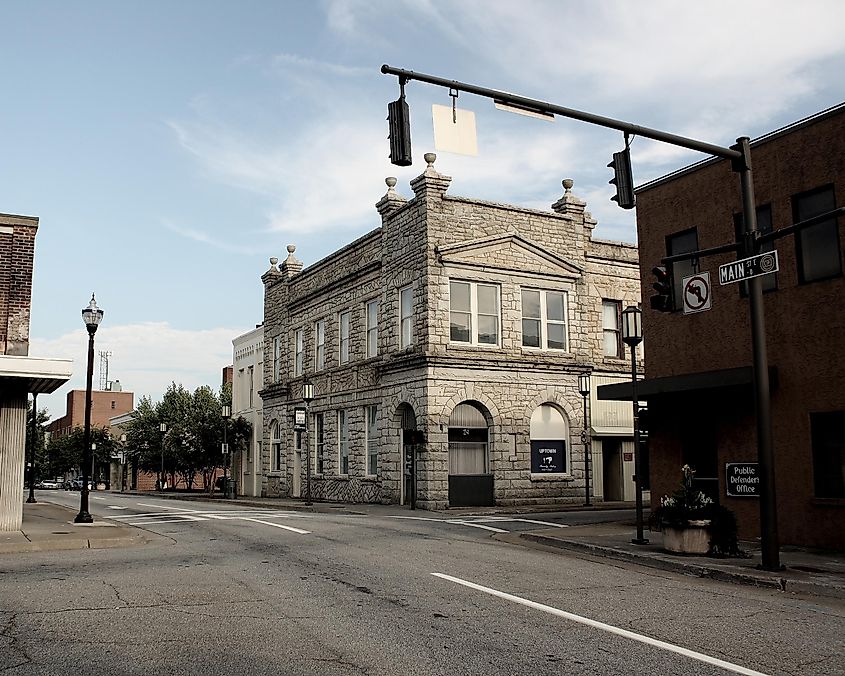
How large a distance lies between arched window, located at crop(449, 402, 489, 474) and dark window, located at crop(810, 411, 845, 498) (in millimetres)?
15519

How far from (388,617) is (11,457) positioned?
42.4 ft

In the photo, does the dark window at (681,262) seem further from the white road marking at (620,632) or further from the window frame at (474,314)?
the window frame at (474,314)

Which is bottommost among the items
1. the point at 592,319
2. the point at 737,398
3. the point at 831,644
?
the point at 831,644

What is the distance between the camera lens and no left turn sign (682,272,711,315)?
46.4ft

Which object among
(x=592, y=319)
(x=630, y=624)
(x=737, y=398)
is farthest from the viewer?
(x=592, y=319)

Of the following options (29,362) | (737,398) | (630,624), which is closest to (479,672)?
(630,624)

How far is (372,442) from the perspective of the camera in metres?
33.5

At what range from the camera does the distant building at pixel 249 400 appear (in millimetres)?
46312

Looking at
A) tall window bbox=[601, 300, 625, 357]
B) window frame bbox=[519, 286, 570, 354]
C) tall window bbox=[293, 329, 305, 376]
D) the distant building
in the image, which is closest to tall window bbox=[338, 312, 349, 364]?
tall window bbox=[293, 329, 305, 376]

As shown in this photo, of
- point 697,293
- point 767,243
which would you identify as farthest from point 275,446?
point 697,293

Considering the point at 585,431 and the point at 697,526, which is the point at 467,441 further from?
the point at 697,526

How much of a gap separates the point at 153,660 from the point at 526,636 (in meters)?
3.22

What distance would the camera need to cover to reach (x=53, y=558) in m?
14.0

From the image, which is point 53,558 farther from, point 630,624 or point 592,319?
point 592,319
